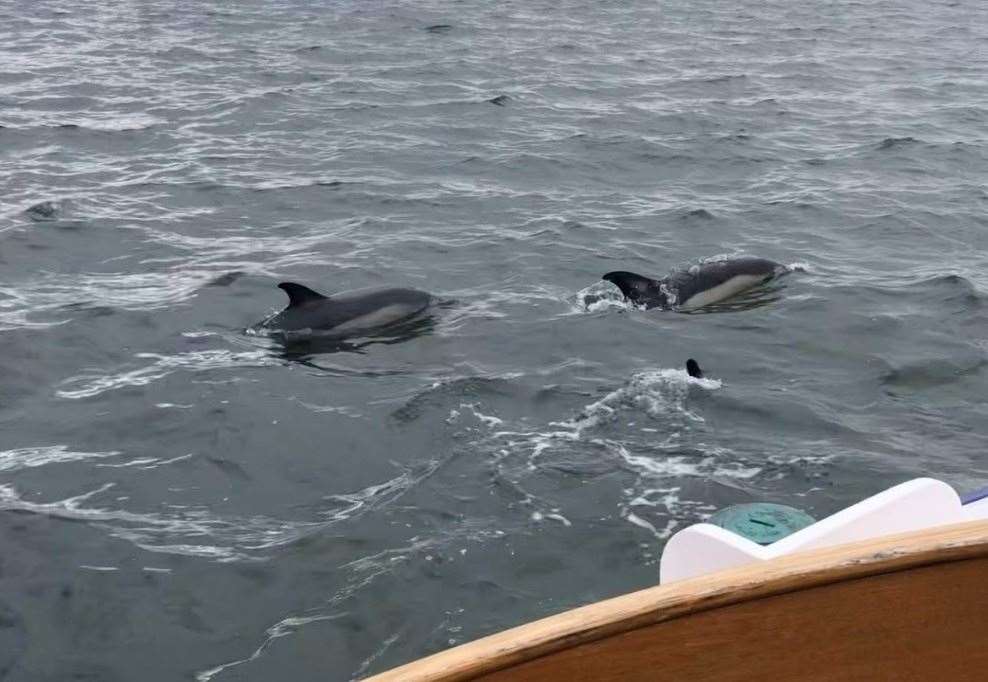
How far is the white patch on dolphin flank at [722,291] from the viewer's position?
1226cm

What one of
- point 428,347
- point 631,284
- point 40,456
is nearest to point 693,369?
point 631,284

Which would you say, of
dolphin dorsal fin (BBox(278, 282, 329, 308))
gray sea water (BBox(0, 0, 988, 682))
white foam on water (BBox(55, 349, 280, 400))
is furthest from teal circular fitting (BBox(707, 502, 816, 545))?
dolphin dorsal fin (BBox(278, 282, 329, 308))

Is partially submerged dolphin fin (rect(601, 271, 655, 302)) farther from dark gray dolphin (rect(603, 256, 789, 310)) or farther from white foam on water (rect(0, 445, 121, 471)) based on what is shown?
white foam on water (rect(0, 445, 121, 471))

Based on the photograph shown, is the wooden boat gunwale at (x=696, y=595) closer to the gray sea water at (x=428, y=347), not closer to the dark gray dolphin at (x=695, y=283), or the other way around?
the gray sea water at (x=428, y=347)

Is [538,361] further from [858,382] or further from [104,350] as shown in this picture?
[104,350]

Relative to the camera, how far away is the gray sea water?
7.43m

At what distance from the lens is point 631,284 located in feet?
39.9

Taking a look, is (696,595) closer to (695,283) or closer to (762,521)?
(762,521)

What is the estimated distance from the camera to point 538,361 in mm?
10805

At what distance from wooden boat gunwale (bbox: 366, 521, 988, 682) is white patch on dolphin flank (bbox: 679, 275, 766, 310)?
8829 mm

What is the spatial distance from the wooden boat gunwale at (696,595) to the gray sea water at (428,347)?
3.63 meters

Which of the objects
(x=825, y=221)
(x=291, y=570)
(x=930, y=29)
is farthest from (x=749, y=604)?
(x=930, y=29)

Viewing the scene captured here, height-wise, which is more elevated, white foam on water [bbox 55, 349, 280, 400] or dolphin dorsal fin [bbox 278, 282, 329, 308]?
dolphin dorsal fin [bbox 278, 282, 329, 308]

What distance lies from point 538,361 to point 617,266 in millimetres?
3094
